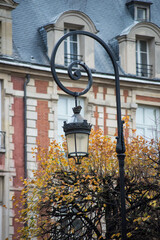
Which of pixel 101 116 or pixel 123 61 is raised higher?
pixel 123 61

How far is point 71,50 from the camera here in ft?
94.0

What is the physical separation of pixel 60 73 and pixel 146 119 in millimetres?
3950

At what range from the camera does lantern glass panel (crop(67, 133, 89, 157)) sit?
15492 mm

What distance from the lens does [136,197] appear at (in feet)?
68.3

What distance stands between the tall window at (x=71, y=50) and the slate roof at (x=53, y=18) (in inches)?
Answer: 29.9

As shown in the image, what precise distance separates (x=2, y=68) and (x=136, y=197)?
7.99 meters

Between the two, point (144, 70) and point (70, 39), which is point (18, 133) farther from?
point (144, 70)

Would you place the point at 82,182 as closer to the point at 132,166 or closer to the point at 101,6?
the point at 132,166

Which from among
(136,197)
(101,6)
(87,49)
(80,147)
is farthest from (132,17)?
(80,147)

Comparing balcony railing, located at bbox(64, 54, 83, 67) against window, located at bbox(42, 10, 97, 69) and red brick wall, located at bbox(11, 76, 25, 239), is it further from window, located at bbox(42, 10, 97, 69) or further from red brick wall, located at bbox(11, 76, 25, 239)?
red brick wall, located at bbox(11, 76, 25, 239)

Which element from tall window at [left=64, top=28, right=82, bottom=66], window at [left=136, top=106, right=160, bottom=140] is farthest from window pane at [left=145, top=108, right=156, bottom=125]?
tall window at [left=64, top=28, right=82, bottom=66]

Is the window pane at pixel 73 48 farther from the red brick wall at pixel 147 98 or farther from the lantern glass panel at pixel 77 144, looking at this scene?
the lantern glass panel at pixel 77 144

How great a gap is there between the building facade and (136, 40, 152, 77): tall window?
4cm

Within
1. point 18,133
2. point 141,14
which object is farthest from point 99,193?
point 141,14
